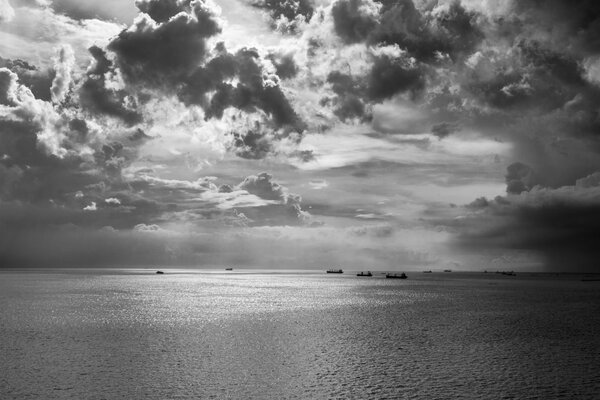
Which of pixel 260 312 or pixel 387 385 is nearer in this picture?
pixel 387 385

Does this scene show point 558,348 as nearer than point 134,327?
Yes

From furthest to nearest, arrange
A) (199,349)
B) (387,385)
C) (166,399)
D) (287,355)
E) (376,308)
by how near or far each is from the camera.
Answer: (376,308) < (199,349) < (287,355) < (387,385) < (166,399)

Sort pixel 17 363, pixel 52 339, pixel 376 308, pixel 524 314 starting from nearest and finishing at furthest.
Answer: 1. pixel 17 363
2. pixel 52 339
3. pixel 524 314
4. pixel 376 308

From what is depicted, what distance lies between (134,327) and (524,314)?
253 ft

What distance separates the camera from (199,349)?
5703 cm

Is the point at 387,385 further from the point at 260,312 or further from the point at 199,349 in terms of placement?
the point at 260,312

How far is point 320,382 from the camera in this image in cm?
4194

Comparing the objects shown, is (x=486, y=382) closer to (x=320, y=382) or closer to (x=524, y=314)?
(x=320, y=382)

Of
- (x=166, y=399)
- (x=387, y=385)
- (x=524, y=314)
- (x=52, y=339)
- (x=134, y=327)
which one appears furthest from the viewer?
(x=524, y=314)

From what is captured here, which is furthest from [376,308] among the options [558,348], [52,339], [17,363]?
[17,363]

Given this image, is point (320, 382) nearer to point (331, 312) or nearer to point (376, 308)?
point (331, 312)

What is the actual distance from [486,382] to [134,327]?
54.2 meters

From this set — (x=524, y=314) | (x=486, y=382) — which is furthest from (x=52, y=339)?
(x=524, y=314)

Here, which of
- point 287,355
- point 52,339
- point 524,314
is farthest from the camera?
point 524,314
